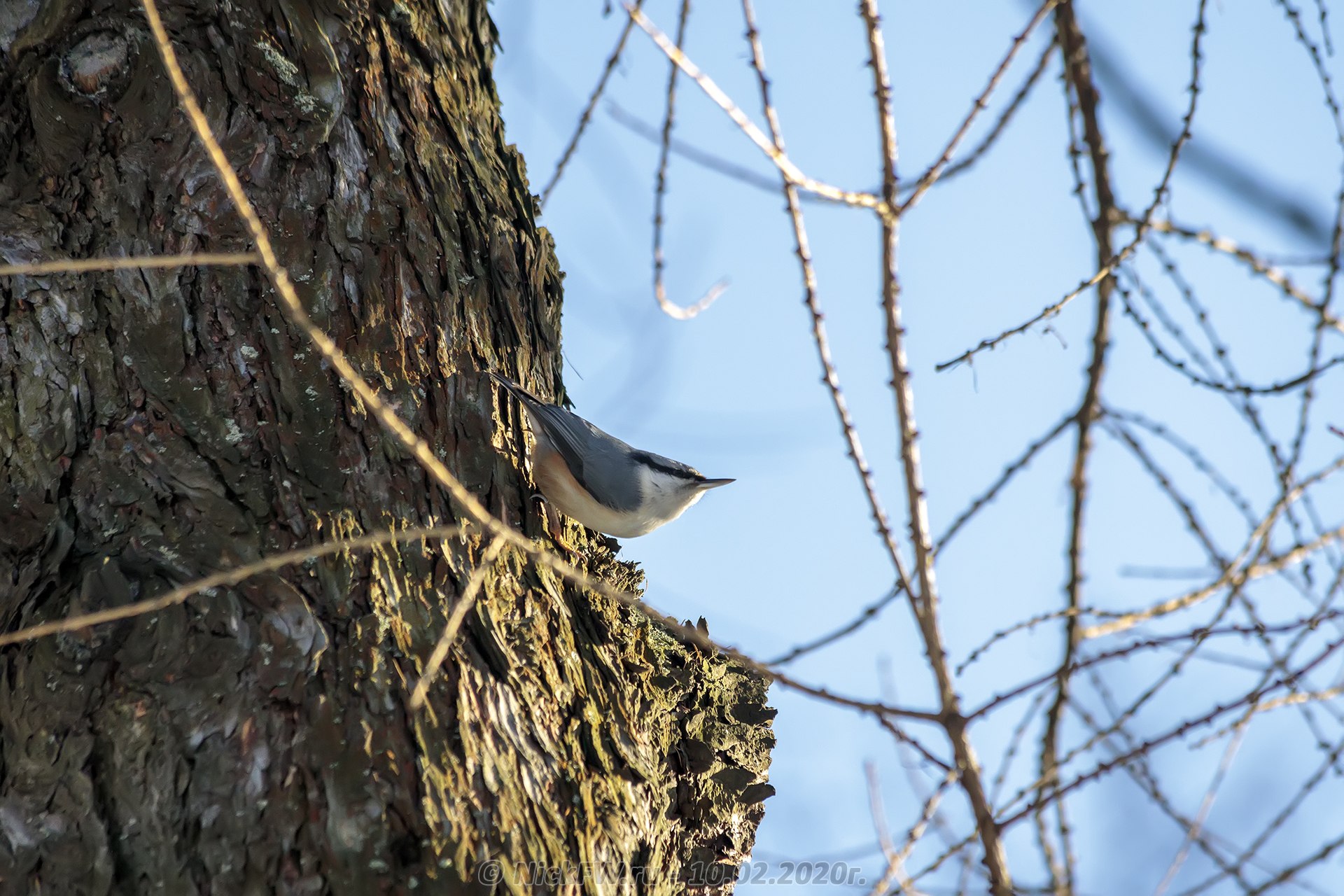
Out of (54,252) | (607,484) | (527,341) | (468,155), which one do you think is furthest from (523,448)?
(54,252)

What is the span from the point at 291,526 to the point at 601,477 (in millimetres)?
1071

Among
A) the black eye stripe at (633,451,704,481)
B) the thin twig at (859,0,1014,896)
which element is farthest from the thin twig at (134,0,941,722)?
the black eye stripe at (633,451,704,481)

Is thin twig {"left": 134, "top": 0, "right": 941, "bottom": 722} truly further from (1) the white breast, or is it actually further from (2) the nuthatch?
(1) the white breast

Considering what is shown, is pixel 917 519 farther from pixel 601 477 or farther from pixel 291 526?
pixel 601 477

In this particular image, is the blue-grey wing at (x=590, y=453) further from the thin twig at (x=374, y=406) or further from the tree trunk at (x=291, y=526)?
the thin twig at (x=374, y=406)

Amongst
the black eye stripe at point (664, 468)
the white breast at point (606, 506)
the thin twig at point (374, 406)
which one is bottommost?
the thin twig at point (374, 406)

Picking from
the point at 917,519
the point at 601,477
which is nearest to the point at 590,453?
the point at 601,477

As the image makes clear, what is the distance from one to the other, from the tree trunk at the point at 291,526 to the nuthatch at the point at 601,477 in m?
0.15

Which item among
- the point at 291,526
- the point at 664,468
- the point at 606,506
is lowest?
the point at 291,526

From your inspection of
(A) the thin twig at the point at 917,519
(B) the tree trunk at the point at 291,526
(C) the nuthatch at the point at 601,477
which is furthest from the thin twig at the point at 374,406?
(C) the nuthatch at the point at 601,477

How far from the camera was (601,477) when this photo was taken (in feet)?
9.02

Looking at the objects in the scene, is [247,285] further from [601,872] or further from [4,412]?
[601,872]

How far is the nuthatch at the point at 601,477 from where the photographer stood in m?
2.51

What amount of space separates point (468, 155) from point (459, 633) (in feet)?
3.82
